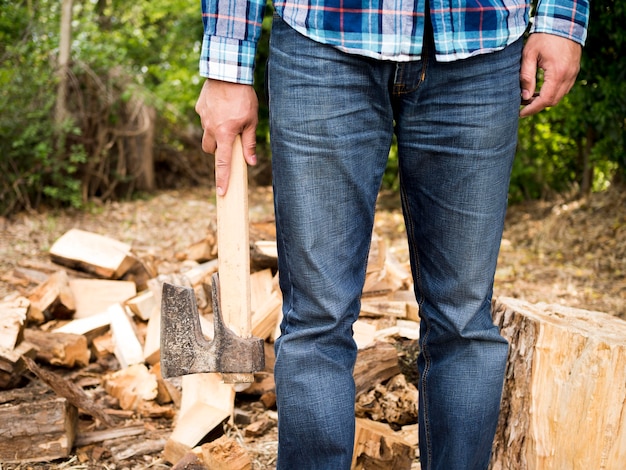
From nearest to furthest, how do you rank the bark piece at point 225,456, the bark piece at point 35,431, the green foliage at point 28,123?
the bark piece at point 225,456, the bark piece at point 35,431, the green foliage at point 28,123

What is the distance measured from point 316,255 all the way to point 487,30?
56 cm

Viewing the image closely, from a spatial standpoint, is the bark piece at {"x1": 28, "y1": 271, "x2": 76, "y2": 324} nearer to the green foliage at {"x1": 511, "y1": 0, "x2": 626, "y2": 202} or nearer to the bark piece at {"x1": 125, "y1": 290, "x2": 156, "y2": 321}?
the bark piece at {"x1": 125, "y1": 290, "x2": 156, "y2": 321}

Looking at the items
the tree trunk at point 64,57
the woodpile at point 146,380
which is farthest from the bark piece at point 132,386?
the tree trunk at point 64,57

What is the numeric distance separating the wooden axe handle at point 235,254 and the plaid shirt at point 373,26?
264 millimetres

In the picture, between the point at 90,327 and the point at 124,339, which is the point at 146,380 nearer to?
the point at 124,339

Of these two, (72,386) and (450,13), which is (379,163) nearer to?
(450,13)

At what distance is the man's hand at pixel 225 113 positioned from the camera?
138 cm

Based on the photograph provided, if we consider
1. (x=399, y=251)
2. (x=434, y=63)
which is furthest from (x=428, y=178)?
(x=399, y=251)

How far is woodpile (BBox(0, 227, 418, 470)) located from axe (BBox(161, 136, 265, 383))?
428 millimetres

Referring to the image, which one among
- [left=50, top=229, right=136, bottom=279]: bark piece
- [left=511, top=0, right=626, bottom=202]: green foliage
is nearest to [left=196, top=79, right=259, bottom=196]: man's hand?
[left=50, top=229, right=136, bottom=279]: bark piece

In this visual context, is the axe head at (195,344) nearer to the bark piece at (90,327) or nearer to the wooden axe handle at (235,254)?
the wooden axe handle at (235,254)

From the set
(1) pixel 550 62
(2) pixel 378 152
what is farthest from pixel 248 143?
(1) pixel 550 62

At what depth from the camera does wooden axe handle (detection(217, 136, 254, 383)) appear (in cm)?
152

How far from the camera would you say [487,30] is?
1.29 meters
